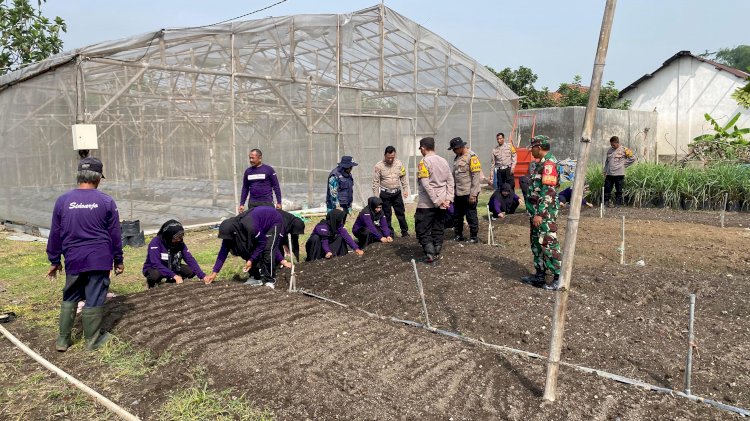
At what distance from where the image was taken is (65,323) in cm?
450

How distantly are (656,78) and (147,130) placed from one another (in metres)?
20.6

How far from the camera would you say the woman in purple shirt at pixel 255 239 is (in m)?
6.16

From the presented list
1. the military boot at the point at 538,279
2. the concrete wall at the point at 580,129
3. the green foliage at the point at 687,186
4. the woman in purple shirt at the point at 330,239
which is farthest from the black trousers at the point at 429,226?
the concrete wall at the point at 580,129

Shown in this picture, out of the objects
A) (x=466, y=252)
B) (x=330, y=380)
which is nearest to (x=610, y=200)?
(x=466, y=252)

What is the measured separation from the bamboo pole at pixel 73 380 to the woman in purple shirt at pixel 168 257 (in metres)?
1.55

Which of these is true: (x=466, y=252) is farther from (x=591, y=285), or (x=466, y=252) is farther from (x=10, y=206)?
(x=10, y=206)

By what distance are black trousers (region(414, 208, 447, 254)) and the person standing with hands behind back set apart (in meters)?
6.17

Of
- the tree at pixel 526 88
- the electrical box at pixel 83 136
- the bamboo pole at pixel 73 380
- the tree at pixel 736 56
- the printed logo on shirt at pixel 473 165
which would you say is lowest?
the bamboo pole at pixel 73 380

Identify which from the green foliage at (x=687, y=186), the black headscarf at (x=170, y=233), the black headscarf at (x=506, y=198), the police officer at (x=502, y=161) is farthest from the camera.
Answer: the police officer at (x=502, y=161)

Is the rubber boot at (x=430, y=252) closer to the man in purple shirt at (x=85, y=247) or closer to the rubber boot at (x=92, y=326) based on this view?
the man in purple shirt at (x=85, y=247)

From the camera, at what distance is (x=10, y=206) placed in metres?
12.4

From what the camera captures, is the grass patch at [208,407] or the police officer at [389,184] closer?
the grass patch at [208,407]

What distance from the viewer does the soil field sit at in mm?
3346

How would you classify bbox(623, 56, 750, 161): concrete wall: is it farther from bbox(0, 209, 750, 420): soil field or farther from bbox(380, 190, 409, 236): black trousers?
bbox(0, 209, 750, 420): soil field
